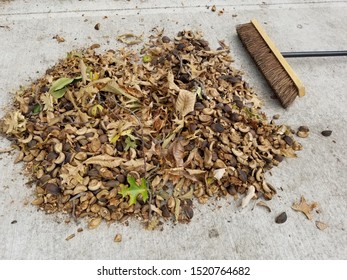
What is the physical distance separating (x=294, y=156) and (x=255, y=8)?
1744 mm

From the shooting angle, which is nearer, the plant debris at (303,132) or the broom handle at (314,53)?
the plant debris at (303,132)

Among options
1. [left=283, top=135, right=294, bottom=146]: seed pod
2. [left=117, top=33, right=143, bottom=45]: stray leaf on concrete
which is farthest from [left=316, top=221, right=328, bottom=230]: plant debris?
[left=117, top=33, right=143, bottom=45]: stray leaf on concrete

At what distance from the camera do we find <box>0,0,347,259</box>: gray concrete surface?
1.73m

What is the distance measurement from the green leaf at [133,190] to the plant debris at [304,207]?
0.80 m

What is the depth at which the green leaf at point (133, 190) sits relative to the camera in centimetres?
178

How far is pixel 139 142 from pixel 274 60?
1.20 meters

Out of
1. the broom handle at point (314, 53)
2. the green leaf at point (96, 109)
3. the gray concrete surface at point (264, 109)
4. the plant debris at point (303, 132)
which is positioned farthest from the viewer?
the broom handle at point (314, 53)

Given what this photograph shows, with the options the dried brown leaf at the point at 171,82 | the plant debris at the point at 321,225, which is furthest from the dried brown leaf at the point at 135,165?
the plant debris at the point at 321,225

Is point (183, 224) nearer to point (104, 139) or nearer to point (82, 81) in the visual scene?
point (104, 139)

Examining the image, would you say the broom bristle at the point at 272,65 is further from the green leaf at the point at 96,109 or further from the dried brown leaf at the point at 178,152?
the green leaf at the point at 96,109

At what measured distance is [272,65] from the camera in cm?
247

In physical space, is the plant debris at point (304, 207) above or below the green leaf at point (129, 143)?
below
